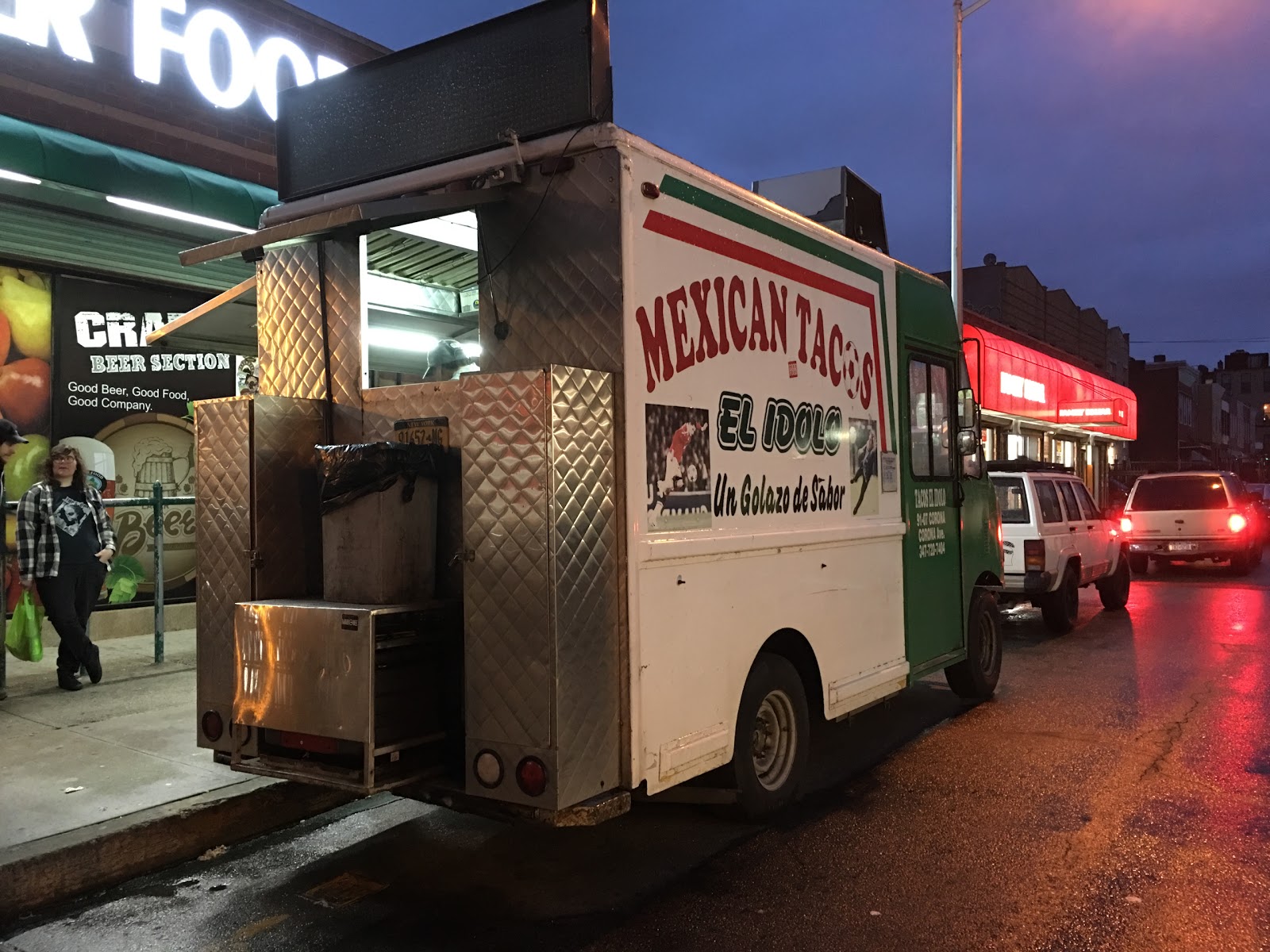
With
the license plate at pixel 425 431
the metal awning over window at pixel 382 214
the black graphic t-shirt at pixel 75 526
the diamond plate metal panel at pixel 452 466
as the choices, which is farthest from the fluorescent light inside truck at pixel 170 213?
the license plate at pixel 425 431

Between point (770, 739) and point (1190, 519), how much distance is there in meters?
16.5

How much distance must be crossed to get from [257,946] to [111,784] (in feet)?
6.44

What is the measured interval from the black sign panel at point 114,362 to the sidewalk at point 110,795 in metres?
3.14

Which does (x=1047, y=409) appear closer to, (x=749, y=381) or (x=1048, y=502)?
(x=1048, y=502)

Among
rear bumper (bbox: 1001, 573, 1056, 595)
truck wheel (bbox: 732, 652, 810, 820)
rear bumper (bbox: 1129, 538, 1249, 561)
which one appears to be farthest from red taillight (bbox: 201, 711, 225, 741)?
rear bumper (bbox: 1129, 538, 1249, 561)

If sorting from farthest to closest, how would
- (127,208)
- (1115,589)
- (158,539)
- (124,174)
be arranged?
1. (1115,589)
2. (127,208)
3. (124,174)
4. (158,539)

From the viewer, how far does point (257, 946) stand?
12.9ft

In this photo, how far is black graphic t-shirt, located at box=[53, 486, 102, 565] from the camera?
24.2 ft

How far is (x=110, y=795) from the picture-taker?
16.9 feet

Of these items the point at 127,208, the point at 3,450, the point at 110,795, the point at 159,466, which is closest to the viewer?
the point at 110,795

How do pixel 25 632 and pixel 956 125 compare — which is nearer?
pixel 25 632

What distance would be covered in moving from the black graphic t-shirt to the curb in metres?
3.17

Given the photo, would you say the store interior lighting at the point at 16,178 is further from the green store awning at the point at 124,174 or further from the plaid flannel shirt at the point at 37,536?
the plaid flannel shirt at the point at 37,536

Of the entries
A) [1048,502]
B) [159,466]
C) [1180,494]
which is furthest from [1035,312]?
[159,466]
